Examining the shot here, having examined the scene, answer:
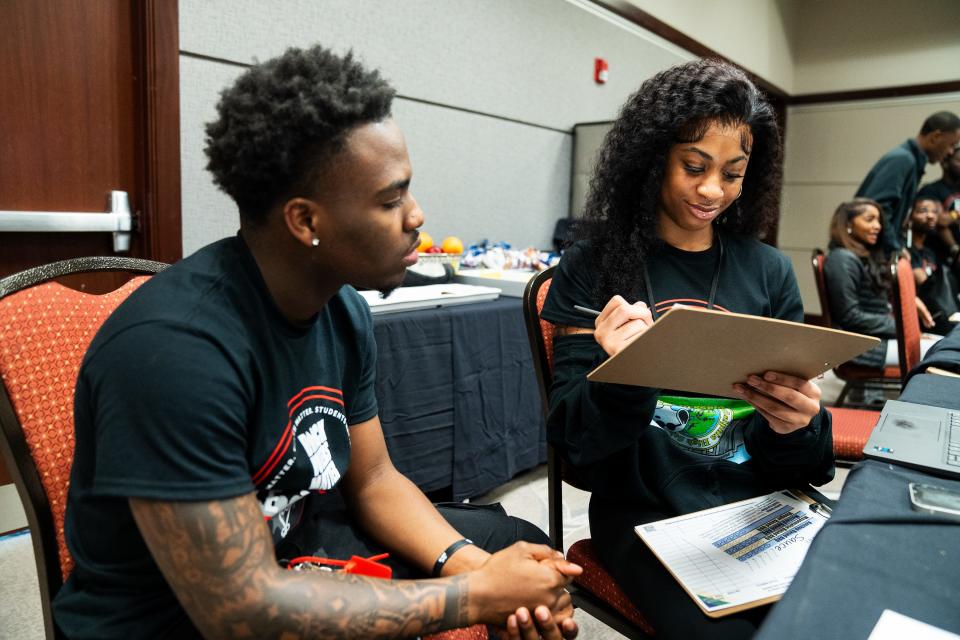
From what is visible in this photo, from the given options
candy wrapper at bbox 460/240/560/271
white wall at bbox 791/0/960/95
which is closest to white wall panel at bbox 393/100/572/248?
candy wrapper at bbox 460/240/560/271

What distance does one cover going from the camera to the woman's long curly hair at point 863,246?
3.02 meters

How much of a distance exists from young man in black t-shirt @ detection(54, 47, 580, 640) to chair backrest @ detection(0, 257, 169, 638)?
4 cm

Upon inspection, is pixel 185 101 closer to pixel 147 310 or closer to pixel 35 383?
pixel 35 383

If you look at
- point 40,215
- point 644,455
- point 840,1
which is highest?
point 840,1

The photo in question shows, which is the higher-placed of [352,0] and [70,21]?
[352,0]

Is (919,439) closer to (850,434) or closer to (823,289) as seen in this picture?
(850,434)

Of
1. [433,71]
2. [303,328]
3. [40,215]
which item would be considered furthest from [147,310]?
[433,71]

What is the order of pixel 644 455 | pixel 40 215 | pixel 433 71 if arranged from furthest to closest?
pixel 433 71
pixel 40 215
pixel 644 455

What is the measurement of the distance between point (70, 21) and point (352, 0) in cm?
96

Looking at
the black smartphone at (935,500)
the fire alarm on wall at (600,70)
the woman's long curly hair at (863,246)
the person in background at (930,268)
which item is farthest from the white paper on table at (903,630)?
the fire alarm on wall at (600,70)

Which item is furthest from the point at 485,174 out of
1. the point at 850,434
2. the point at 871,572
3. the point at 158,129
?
the point at 871,572

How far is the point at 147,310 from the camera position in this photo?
614 mm

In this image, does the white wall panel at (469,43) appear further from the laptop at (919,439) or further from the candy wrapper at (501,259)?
the laptop at (919,439)

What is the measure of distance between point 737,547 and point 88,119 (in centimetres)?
184
